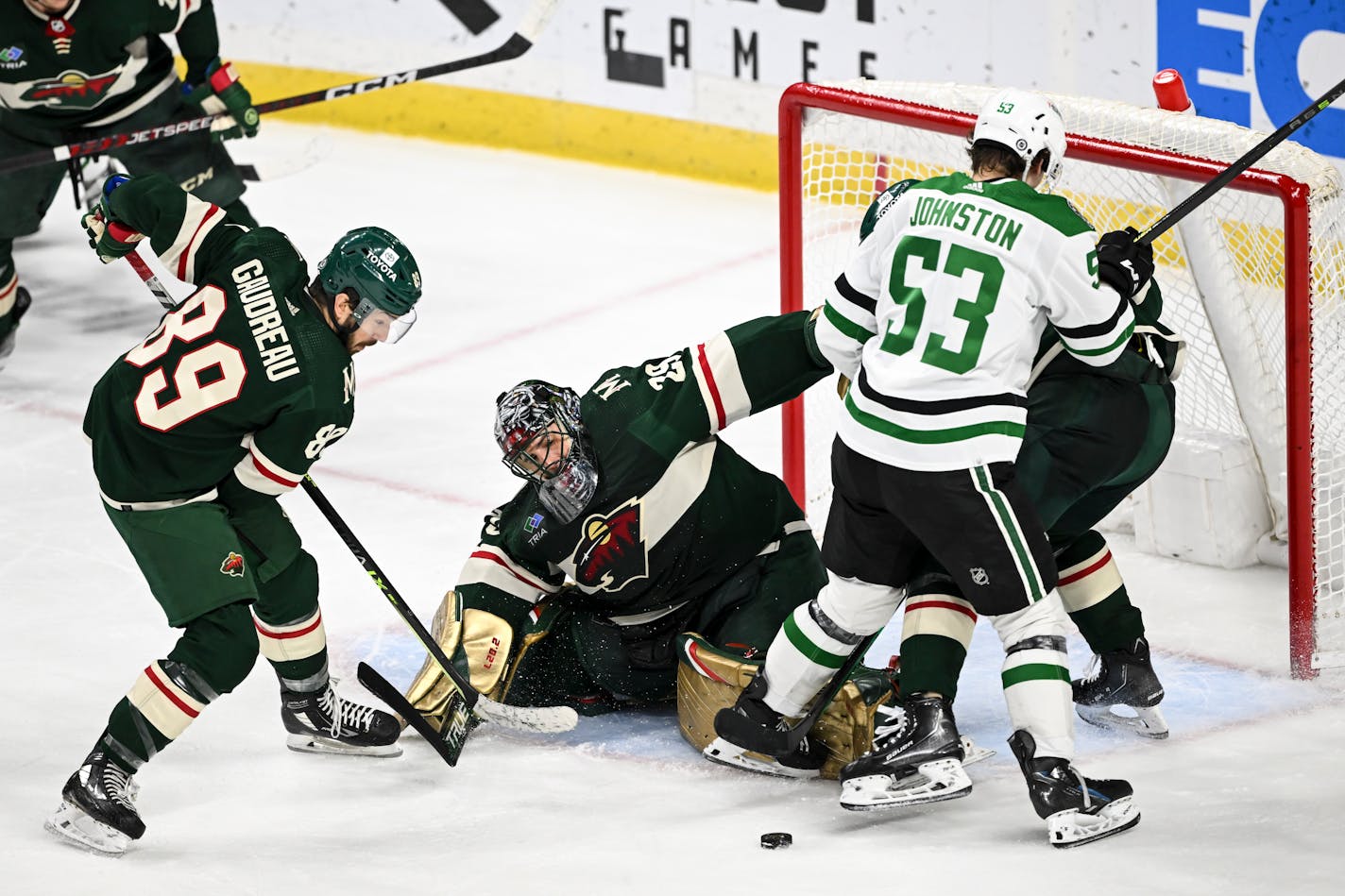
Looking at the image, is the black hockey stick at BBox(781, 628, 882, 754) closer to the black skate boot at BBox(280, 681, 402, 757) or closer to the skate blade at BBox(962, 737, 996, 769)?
the skate blade at BBox(962, 737, 996, 769)

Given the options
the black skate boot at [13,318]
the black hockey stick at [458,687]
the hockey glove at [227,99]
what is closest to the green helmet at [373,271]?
the black hockey stick at [458,687]

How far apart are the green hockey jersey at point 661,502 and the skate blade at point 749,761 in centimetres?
26

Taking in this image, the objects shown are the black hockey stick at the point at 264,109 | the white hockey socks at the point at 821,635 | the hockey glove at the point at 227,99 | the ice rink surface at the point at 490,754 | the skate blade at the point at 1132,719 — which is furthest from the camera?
the hockey glove at the point at 227,99

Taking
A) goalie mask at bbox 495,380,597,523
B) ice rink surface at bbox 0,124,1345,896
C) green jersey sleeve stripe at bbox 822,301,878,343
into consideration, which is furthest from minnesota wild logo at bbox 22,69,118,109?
green jersey sleeve stripe at bbox 822,301,878,343

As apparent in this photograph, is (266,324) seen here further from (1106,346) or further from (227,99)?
(227,99)

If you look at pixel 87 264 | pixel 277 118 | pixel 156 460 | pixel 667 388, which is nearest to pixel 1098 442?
pixel 667 388

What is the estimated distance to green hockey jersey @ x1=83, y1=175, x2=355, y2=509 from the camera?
3104mm

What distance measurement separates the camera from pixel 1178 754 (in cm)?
337

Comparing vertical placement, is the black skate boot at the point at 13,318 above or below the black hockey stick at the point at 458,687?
below

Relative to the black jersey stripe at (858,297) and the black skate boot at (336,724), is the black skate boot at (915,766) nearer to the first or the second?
the black jersey stripe at (858,297)

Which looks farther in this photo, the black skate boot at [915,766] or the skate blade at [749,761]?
the skate blade at [749,761]

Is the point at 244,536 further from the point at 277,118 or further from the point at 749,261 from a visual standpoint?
the point at 277,118

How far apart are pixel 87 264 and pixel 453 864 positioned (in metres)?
3.76

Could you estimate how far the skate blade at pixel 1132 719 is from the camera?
344cm
